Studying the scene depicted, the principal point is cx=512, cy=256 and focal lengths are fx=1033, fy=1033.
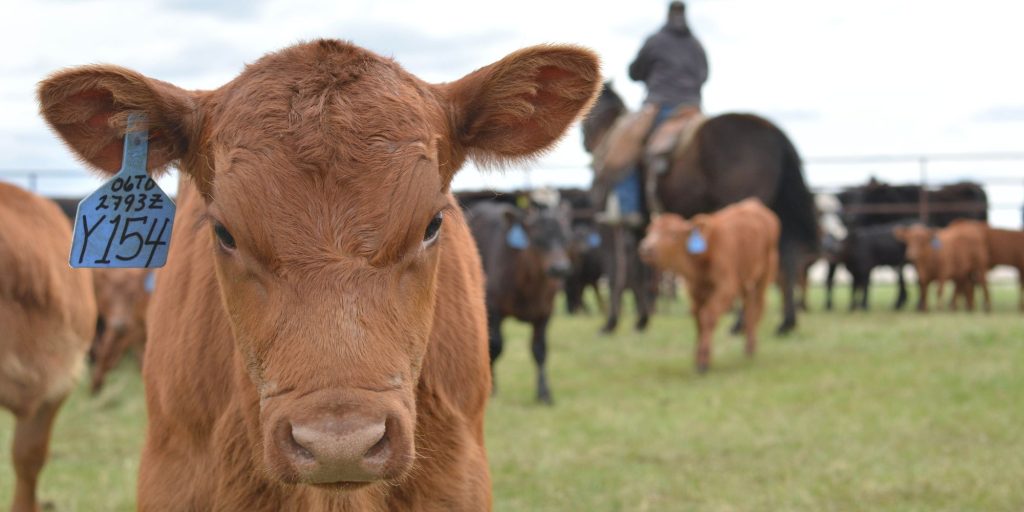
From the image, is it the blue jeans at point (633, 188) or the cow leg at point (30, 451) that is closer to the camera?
the cow leg at point (30, 451)

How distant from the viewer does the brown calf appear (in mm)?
17672

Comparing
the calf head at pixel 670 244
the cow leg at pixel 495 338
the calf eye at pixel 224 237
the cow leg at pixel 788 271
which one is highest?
the calf eye at pixel 224 237

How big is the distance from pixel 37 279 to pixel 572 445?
142 inches

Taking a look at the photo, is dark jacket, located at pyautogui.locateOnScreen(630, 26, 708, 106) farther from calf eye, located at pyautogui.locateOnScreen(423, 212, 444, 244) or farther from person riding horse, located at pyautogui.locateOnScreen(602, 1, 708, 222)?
calf eye, located at pyautogui.locateOnScreen(423, 212, 444, 244)

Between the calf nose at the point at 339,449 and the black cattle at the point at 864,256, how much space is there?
18.3 meters

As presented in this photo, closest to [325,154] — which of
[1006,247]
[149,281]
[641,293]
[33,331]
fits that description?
[33,331]

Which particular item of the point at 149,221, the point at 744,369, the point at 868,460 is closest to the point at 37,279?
the point at 149,221

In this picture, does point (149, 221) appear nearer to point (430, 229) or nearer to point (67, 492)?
point (430, 229)

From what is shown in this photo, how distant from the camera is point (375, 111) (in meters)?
2.51

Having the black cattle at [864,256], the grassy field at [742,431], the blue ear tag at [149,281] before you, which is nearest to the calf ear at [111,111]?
the grassy field at [742,431]

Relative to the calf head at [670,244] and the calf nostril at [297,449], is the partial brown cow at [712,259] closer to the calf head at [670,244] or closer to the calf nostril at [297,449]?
the calf head at [670,244]

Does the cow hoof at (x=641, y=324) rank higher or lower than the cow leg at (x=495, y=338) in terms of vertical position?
lower

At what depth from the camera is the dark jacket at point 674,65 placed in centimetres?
1295

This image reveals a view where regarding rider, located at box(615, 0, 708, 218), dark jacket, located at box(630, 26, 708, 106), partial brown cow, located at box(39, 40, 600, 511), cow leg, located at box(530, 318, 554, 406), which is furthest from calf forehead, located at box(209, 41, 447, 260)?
dark jacket, located at box(630, 26, 708, 106)
